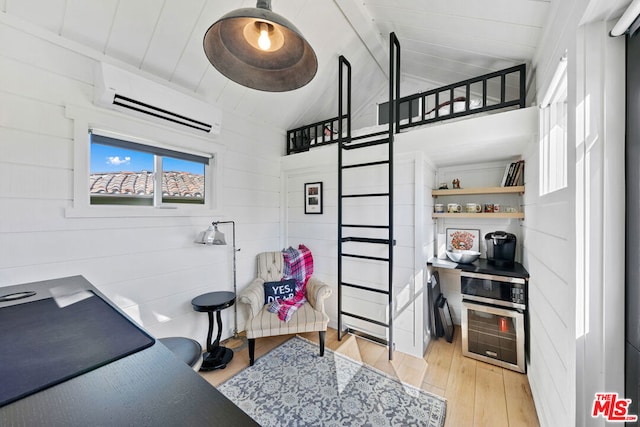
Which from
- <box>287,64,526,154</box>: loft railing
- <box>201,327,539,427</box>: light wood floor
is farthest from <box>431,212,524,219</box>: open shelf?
<box>201,327,539,427</box>: light wood floor

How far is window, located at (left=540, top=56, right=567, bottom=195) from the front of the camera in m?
1.36

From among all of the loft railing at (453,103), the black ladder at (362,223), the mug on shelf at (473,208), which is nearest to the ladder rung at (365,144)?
the black ladder at (362,223)

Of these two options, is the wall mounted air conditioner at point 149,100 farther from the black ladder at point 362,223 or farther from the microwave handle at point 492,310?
the microwave handle at point 492,310

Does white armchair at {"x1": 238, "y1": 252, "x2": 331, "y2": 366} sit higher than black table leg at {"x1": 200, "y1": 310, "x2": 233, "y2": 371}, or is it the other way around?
white armchair at {"x1": 238, "y1": 252, "x2": 331, "y2": 366}

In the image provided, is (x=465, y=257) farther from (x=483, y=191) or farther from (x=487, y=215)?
(x=483, y=191)

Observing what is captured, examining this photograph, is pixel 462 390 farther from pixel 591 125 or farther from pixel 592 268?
pixel 591 125

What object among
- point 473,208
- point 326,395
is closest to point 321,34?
point 473,208

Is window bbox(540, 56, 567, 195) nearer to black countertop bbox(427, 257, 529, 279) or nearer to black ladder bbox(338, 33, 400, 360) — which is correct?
black countertop bbox(427, 257, 529, 279)

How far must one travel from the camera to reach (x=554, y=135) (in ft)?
5.02

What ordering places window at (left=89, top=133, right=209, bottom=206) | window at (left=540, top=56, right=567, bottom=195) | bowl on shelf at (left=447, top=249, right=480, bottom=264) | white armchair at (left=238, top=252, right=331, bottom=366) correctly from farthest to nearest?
bowl on shelf at (left=447, top=249, right=480, bottom=264) < white armchair at (left=238, top=252, right=331, bottom=366) < window at (left=89, top=133, right=209, bottom=206) < window at (left=540, top=56, right=567, bottom=195)

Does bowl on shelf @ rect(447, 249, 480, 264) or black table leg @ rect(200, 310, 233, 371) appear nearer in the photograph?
black table leg @ rect(200, 310, 233, 371)

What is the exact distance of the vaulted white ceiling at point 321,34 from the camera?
1.54 m

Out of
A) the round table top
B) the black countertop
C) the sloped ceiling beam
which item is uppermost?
the sloped ceiling beam

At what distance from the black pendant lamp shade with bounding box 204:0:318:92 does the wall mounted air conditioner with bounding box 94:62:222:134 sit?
1.27 metres
